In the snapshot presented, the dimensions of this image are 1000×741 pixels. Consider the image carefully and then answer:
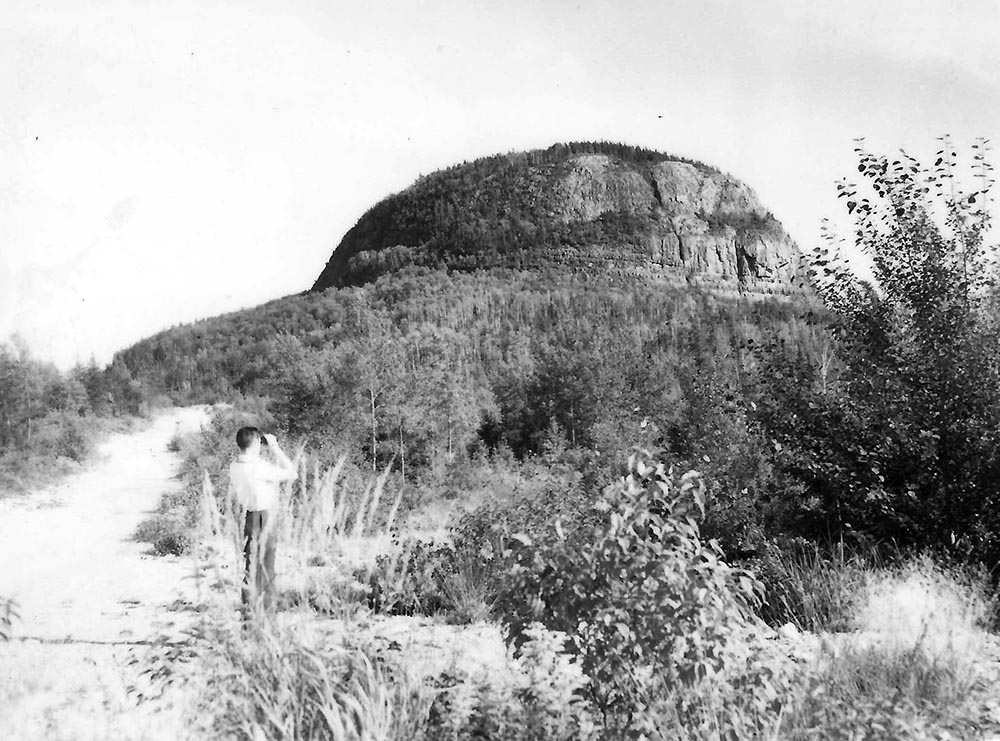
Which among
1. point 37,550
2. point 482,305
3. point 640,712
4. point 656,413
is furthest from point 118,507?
point 482,305

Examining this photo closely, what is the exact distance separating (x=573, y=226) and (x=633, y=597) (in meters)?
170

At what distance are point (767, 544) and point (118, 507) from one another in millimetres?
11608

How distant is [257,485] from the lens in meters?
5.54

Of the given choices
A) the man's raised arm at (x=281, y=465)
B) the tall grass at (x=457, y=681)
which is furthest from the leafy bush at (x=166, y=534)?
the tall grass at (x=457, y=681)

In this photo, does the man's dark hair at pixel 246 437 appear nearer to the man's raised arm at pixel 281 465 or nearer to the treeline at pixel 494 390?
the man's raised arm at pixel 281 465

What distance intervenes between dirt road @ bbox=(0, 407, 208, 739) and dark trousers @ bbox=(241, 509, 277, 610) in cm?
43

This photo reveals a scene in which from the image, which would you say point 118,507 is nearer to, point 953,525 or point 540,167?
point 953,525

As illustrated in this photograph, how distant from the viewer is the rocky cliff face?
160625 millimetres

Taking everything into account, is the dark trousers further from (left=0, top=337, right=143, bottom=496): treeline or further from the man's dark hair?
(left=0, top=337, right=143, bottom=496): treeline

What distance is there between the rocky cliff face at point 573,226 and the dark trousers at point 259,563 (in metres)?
144

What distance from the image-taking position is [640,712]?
3424 millimetres

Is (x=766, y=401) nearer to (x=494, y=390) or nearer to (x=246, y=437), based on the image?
(x=246, y=437)

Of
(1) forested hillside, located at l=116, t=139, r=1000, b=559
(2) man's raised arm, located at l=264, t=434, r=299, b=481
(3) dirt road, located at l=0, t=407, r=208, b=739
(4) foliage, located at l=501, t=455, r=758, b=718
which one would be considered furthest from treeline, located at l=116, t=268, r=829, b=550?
(3) dirt road, located at l=0, t=407, r=208, b=739

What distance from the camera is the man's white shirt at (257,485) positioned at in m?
5.51
